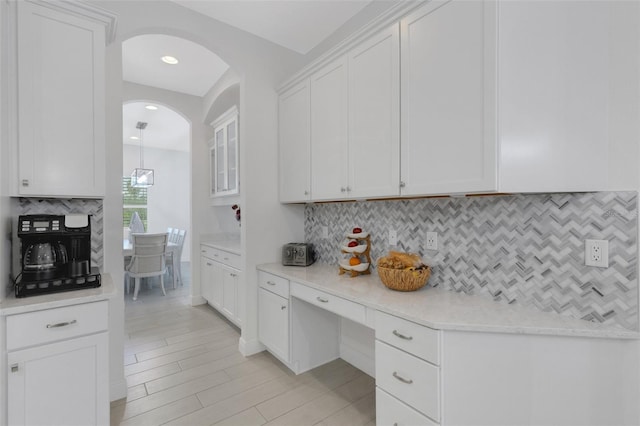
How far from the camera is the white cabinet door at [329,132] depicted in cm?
218

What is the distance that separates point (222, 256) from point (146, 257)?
1.80 metres

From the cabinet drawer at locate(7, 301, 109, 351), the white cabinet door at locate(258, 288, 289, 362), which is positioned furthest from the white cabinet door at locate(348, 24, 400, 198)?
the cabinet drawer at locate(7, 301, 109, 351)

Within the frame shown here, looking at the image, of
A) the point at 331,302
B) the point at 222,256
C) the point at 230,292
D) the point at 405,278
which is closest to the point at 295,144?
the point at 331,302

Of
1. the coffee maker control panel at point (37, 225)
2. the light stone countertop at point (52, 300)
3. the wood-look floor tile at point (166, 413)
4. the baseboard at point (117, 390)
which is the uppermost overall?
the coffee maker control panel at point (37, 225)

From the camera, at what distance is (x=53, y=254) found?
172 centimetres

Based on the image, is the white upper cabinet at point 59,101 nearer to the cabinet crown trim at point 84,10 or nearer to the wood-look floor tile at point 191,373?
the cabinet crown trim at point 84,10

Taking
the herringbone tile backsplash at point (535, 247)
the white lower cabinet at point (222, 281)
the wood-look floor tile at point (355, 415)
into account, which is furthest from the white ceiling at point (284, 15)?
the wood-look floor tile at point (355, 415)

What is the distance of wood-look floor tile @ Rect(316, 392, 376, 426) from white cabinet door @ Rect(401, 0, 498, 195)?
4.75 ft

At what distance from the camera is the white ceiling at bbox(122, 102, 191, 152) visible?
16.1ft

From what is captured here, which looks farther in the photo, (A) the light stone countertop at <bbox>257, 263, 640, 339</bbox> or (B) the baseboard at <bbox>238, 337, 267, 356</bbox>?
(B) the baseboard at <bbox>238, 337, 267, 356</bbox>

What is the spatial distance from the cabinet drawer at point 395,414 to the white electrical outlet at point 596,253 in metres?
1.01

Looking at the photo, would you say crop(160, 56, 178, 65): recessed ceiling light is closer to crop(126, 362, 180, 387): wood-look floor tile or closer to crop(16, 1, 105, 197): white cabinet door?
crop(16, 1, 105, 197): white cabinet door

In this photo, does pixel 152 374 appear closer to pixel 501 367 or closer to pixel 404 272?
pixel 404 272

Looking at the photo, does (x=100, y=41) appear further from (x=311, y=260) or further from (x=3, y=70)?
(x=311, y=260)
